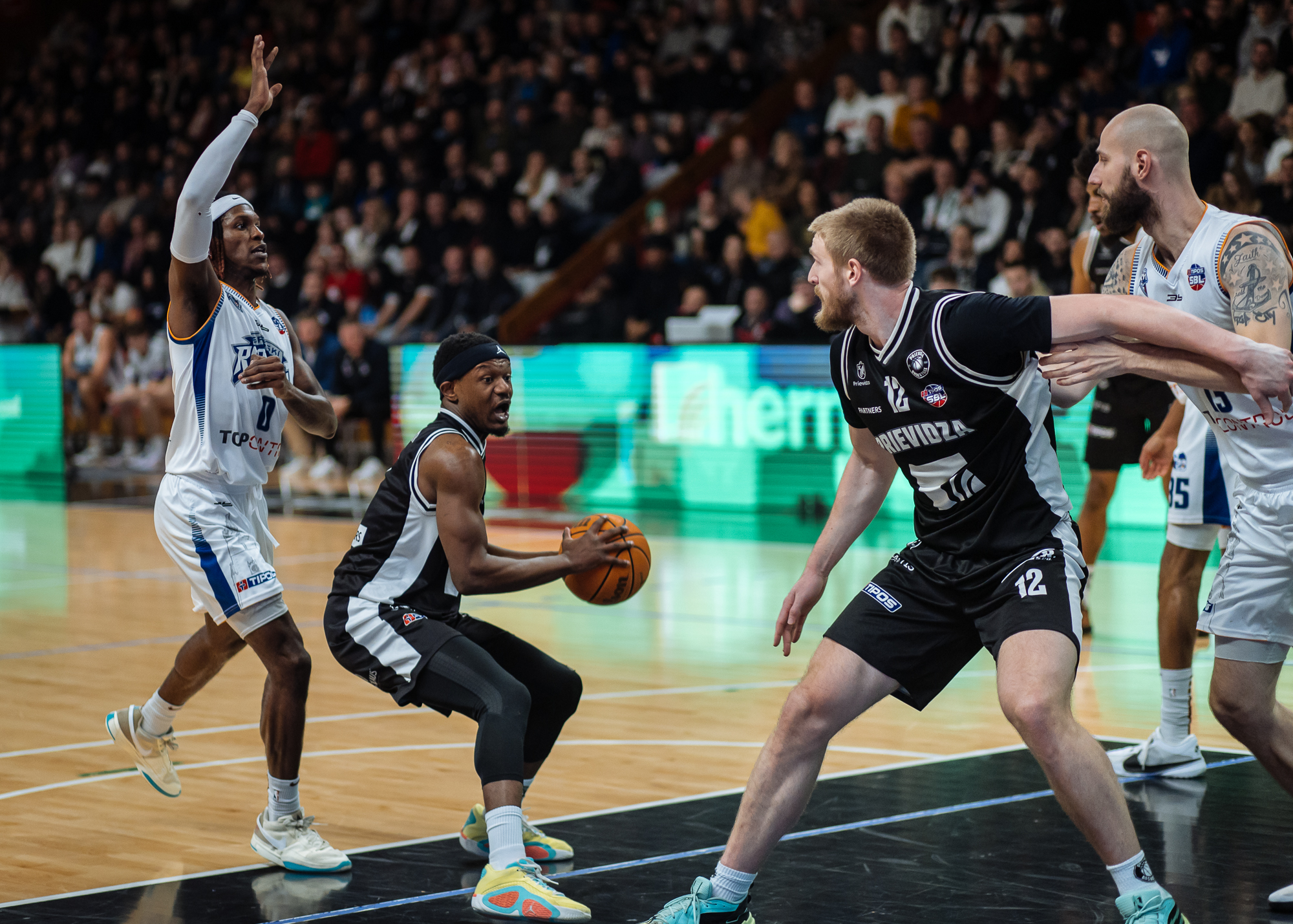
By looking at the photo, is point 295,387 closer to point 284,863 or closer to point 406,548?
point 406,548

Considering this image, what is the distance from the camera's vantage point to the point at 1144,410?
793 cm

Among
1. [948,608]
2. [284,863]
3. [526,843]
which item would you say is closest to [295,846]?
[284,863]

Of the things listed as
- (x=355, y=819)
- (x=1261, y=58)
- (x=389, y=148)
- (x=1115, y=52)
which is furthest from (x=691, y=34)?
(x=355, y=819)

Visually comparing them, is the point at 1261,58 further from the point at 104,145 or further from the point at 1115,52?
the point at 104,145

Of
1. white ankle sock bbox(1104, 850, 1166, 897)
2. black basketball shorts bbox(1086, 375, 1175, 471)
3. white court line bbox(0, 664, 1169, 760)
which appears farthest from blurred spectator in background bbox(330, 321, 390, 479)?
white ankle sock bbox(1104, 850, 1166, 897)

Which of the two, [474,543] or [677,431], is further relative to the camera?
[677,431]

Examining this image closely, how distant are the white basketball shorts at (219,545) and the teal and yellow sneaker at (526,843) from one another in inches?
35.6

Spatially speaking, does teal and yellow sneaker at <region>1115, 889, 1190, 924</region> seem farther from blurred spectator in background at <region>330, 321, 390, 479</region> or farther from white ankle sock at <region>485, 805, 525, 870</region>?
blurred spectator in background at <region>330, 321, 390, 479</region>

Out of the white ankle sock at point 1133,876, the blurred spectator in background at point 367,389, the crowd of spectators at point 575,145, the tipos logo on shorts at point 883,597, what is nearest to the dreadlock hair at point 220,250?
the tipos logo on shorts at point 883,597

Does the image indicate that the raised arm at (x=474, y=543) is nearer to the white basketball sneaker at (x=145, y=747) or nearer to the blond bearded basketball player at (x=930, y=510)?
the blond bearded basketball player at (x=930, y=510)

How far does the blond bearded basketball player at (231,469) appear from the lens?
4.89m

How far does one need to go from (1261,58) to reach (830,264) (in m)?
10.6

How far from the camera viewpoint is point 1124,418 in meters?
8.01

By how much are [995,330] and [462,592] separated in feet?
6.08
